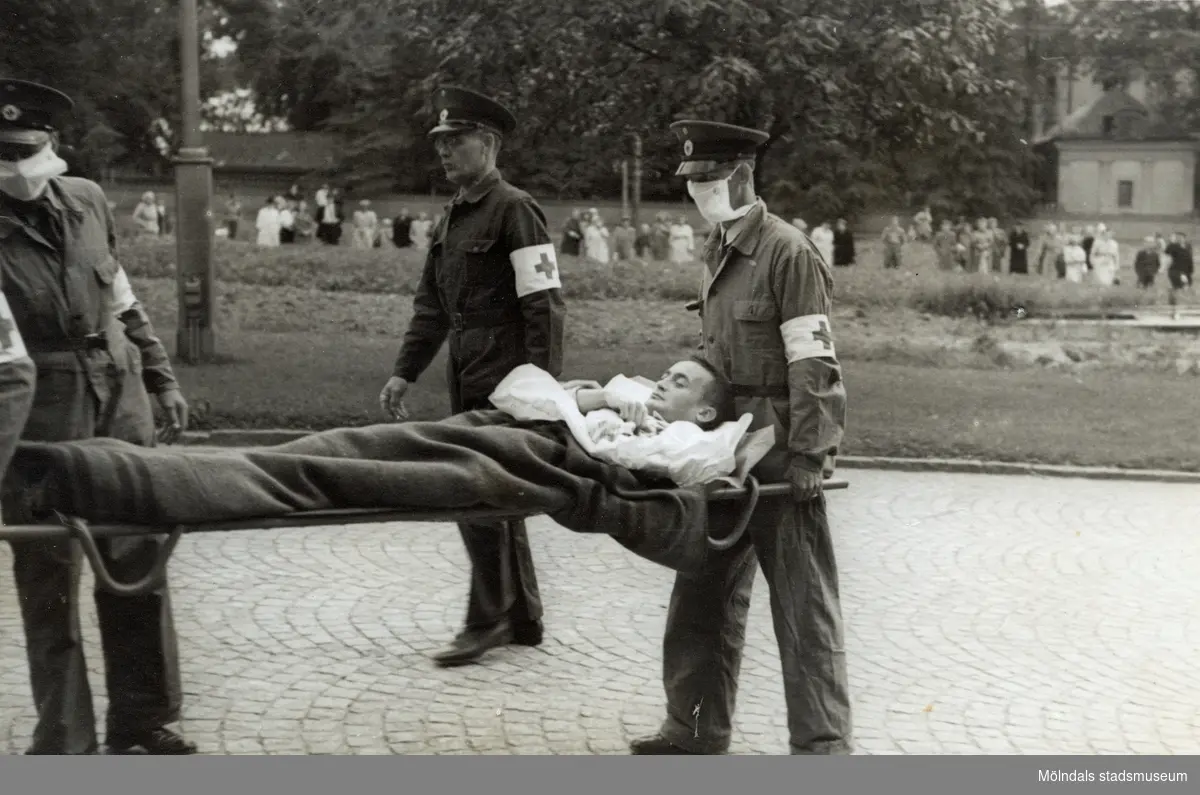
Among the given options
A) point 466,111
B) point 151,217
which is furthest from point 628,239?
point 466,111

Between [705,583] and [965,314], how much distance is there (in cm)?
882

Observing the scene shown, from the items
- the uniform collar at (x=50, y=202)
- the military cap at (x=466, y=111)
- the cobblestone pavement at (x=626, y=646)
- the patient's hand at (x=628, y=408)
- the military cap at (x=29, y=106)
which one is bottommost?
the cobblestone pavement at (x=626, y=646)

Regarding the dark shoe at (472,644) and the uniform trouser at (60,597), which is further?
the dark shoe at (472,644)

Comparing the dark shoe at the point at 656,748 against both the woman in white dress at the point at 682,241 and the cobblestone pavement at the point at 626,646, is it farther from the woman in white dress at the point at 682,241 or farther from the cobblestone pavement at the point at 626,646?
the woman in white dress at the point at 682,241

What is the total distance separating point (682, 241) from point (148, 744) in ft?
30.7

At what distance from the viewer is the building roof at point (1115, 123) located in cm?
732

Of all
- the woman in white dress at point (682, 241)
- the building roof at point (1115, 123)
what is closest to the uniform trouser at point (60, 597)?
the building roof at point (1115, 123)

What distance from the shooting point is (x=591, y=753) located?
4.04 metres

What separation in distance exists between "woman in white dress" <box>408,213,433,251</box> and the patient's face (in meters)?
7.29

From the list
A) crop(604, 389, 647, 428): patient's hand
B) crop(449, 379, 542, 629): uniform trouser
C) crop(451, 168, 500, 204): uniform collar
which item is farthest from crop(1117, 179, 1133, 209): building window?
crop(604, 389, 647, 428): patient's hand

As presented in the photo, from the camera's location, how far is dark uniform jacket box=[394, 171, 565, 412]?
4809mm

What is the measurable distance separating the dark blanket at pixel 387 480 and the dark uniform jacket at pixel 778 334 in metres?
0.38

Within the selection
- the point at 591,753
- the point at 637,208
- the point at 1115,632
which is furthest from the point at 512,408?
the point at 637,208

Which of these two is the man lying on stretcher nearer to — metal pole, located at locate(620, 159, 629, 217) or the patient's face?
the patient's face
